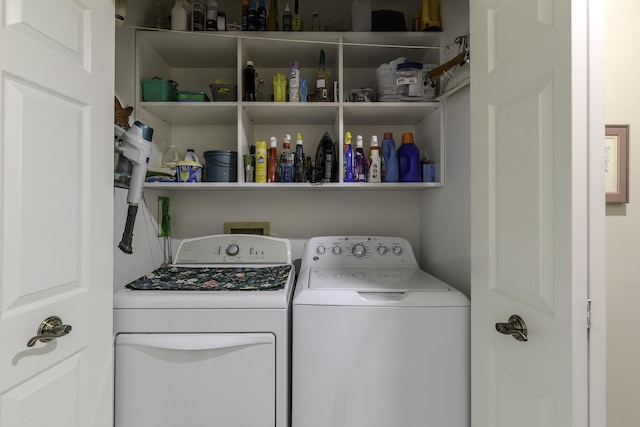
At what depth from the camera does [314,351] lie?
4.25 feet

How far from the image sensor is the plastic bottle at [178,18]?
5.75 ft

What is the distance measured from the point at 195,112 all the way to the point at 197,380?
131 cm

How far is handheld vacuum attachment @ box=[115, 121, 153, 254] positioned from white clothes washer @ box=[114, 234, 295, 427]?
0.25 meters

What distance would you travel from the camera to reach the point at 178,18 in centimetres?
175

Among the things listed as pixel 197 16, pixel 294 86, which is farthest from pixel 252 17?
pixel 294 86

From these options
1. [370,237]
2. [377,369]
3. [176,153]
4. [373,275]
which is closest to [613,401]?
[377,369]

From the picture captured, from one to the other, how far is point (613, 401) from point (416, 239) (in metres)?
1.22

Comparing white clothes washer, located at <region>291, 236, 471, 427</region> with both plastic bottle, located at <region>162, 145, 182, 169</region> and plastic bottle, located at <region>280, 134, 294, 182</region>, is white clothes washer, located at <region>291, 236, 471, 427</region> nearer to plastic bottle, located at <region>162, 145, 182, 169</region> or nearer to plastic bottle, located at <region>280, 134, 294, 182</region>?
plastic bottle, located at <region>280, 134, 294, 182</region>

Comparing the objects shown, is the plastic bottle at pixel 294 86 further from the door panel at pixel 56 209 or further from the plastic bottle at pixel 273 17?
the door panel at pixel 56 209

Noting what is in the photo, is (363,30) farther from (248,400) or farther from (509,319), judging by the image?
(248,400)

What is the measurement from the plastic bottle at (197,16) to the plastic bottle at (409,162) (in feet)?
3.92

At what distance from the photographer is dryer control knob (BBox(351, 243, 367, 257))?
192 cm

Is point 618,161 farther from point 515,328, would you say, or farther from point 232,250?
point 232,250

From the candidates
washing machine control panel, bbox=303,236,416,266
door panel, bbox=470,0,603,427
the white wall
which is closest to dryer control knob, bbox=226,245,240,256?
washing machine control panel, bbox=303,236,416,266
